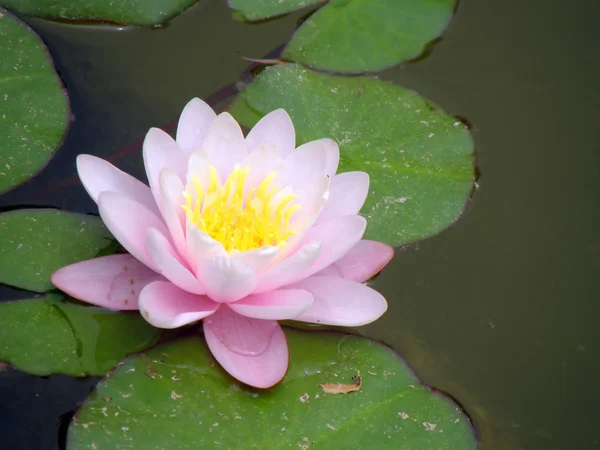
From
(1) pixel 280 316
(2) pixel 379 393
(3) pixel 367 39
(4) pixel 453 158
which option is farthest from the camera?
(3) pixel 367 39

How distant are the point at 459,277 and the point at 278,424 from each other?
0.92 metres

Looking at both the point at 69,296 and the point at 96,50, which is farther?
the point at 96,50

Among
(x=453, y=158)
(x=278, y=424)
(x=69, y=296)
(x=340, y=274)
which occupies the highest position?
(x=453, y=158)

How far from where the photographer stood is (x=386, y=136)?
2375mm

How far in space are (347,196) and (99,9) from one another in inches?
55.5

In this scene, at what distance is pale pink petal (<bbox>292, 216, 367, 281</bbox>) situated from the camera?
1.72 meters

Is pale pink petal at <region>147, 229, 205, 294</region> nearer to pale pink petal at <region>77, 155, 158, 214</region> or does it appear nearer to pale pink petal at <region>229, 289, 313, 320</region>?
pale pink petal at <region>229, 289, 313, 320</region>

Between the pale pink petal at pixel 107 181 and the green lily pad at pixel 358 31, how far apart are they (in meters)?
1.06

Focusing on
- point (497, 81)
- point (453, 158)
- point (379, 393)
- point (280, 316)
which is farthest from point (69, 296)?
point (497, 81)

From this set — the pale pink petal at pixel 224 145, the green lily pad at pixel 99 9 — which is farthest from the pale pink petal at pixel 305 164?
the green lily pad at pixel 99 9

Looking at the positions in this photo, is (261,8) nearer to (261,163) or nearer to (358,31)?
(358,31)

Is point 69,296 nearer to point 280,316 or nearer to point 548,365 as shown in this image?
point 280,316

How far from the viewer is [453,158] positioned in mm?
2379

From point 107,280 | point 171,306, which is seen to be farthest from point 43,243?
point 171,306
